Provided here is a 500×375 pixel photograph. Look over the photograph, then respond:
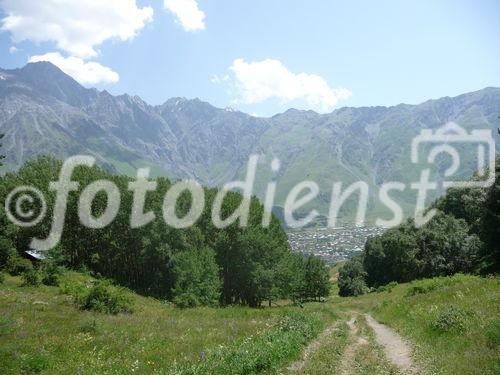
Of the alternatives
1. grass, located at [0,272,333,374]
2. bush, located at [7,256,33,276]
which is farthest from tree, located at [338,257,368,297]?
grass, located at [0,272,333,374]

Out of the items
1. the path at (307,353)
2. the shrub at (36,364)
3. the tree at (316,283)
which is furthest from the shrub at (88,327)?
the tree at (316,283)

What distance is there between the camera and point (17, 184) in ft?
225

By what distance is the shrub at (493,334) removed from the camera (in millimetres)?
14893

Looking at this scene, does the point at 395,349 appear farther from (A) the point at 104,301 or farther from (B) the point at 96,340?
(A) the point at 104,301

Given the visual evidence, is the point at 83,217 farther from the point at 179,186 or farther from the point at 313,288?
the point at 313,288

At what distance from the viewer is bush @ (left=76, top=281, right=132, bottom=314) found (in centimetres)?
3259

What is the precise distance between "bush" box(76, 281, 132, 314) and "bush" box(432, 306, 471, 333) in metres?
22.9

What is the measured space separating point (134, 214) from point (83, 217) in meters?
7.56

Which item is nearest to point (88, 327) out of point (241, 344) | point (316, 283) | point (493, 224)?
point (241, 344)

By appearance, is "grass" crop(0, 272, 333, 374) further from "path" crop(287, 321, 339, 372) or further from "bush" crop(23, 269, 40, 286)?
"bush" crop(23, 269, 40, 286)

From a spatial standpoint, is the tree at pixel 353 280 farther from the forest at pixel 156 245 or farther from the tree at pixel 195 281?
the tree at pixel 195 281

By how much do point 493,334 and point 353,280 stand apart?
307ft

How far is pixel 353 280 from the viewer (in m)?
106

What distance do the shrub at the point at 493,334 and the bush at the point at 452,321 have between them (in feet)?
7.97
